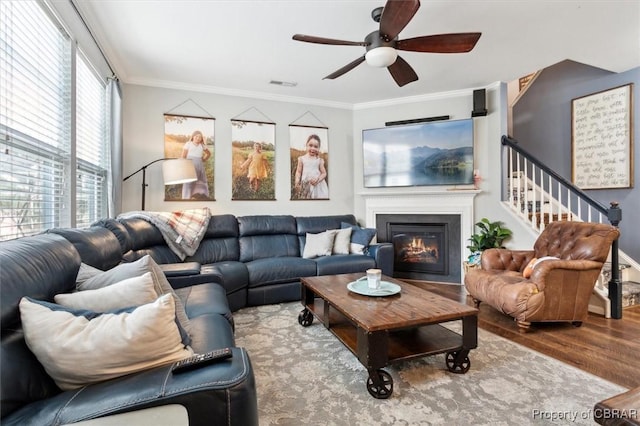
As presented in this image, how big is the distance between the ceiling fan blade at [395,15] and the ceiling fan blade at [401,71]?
374mm

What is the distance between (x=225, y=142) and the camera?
162 inches

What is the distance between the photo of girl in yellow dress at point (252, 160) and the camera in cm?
418

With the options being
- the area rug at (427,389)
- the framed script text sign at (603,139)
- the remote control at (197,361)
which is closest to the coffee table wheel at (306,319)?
the area rug at (427,389)

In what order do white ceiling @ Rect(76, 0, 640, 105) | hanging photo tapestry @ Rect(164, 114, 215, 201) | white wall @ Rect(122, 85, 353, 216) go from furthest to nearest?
hanging photo tapestry @ Rect(164, 114, 215, 201) < white wall @ Rect(122, 85, 353, 216) < white ceiling @ Rect(76, 0, 640, 105)

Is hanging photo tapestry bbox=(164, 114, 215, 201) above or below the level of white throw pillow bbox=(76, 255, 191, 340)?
above

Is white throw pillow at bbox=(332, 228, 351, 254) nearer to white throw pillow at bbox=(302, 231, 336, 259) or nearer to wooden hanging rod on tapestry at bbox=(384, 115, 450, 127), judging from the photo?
white throw pillow at bbox=(302, 231, 336, 259)

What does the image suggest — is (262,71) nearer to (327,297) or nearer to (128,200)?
(128,200)

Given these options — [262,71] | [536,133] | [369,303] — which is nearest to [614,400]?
[369,303]

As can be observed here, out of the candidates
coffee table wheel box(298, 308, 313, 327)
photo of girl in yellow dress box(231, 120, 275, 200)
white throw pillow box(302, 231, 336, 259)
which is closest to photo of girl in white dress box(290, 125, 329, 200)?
photo of girl in yellow dress box(231, 120, 275, 200)

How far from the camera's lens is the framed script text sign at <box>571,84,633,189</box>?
3.85 m

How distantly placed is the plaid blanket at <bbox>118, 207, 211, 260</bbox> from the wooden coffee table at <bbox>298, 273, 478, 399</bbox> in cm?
173

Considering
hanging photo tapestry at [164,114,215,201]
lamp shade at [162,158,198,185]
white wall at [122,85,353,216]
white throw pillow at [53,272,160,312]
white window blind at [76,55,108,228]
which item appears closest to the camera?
white throw pillow at [53,272,160,312]

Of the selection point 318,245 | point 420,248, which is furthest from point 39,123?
point 420,248

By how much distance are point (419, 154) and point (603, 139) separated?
7.86ft
